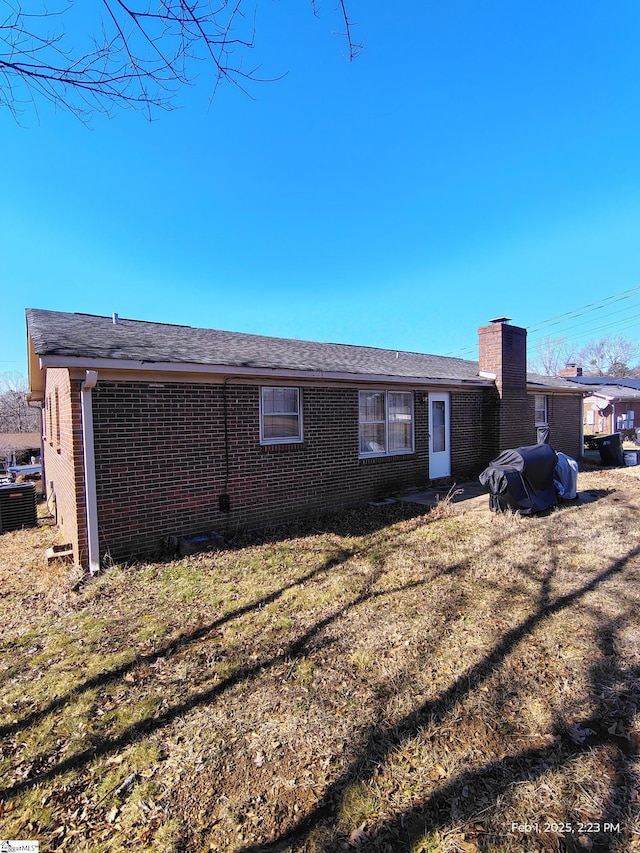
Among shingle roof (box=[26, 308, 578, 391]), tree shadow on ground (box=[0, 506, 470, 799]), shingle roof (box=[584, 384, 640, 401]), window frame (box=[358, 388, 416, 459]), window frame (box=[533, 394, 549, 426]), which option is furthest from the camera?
shingle roof (box=[584, 384, 640, 401])

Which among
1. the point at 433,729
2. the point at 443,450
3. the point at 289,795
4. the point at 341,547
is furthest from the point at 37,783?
the point at 443,450

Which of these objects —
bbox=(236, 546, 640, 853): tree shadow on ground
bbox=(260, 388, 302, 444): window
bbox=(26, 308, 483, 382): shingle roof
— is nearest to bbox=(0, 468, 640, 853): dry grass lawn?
bbox=(236, 546, 640, 853): tree shadow on ground

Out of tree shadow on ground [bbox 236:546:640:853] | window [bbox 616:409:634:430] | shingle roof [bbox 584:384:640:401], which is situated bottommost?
tree shadow on ground [bbox 236:546:640:853]

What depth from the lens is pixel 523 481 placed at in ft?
24.6

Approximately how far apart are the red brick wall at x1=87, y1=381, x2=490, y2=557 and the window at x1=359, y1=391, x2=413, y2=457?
0.34m

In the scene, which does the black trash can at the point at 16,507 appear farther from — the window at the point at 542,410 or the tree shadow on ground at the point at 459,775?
the window at the point at 542,410

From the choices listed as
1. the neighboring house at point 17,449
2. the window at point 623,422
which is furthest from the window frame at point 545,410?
the neighboring house at point 17,449

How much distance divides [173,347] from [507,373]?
965 centimetres

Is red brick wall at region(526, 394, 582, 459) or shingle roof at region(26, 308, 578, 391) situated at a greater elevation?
shingle roof at region(26, 308, 578, 391)

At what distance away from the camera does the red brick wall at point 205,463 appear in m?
5.68

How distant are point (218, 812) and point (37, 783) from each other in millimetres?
1091

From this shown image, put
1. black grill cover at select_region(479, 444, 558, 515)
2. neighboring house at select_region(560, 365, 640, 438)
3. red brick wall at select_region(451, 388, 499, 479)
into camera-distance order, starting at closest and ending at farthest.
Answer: black grill cover at select_region(479, 444, 558, 515), red brick wall at select_region(451, 388, 499, 479), neighboring house at select_region(560, 365, 640, 438)

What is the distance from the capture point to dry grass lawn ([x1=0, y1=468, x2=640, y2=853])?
78.7 inches

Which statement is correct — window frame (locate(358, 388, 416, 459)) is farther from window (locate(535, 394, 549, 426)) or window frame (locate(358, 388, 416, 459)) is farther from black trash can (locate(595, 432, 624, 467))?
black trash can (locate(595, 432, 624, 467))
